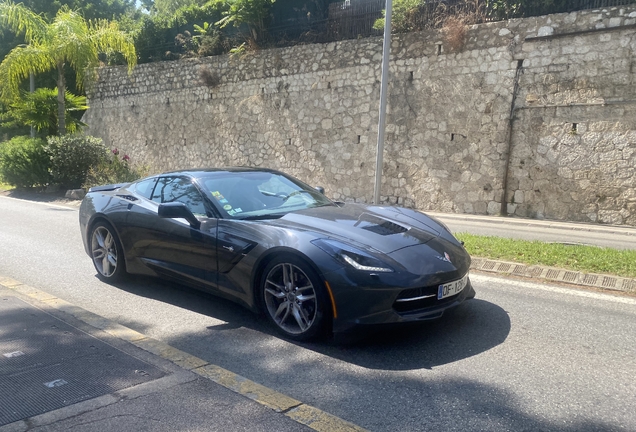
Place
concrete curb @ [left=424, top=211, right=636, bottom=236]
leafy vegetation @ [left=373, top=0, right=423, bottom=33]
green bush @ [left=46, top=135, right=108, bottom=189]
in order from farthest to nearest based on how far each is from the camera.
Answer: green bush @ [left=46, top=135, right=108, bottom=189], leafy vegetation @ [left=373, top=0, right=423, bottom=33], concrete curb @ [left=424, top=211, right=636, bottom=236]

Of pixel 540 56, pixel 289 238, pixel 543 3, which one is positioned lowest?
pixel 289 238

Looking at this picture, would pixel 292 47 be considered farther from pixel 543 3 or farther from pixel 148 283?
pixel 148 283

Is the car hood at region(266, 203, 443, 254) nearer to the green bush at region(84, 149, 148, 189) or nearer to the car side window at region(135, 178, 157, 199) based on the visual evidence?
the car side window at region(135, 178, 157, 199)

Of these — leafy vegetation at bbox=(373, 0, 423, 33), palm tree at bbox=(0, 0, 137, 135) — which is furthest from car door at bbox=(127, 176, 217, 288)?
palm tree at bbox=(0, 0, 137, 135)

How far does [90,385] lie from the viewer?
134 inches

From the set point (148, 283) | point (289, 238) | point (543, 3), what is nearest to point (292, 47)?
point (543, 3)

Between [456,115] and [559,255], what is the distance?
863 centimetres

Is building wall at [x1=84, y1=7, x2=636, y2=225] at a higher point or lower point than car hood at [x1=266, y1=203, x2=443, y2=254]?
higher

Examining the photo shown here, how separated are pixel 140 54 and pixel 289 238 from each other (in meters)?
23.0

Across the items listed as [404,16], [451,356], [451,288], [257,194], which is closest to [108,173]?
[404,16]

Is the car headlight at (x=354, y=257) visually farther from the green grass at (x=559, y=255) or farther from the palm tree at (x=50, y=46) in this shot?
the palm tree at (x=50, y=46)

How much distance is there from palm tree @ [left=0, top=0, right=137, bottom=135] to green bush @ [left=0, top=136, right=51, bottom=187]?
1.36 meters

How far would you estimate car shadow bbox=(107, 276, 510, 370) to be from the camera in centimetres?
393

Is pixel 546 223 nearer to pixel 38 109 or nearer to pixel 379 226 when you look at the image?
pixel 379 226
